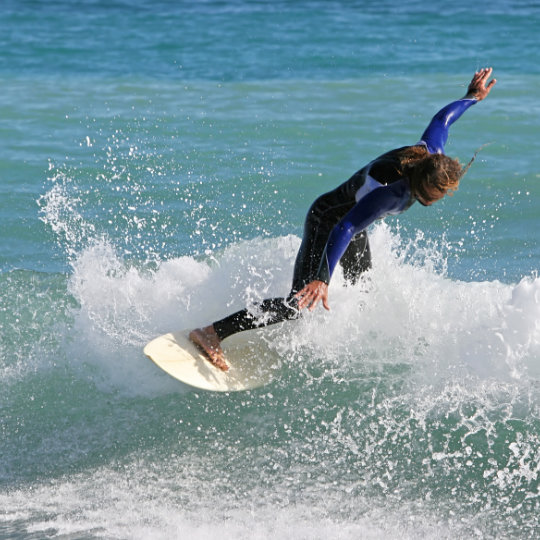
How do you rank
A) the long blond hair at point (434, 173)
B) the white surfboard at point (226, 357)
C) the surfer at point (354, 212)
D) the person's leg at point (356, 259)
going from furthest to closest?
the person's leg at point (356, 259) → the white surfboard at point (226, 357) → the surfer at point (354, 212) → the long blond hair at point (434, 173)

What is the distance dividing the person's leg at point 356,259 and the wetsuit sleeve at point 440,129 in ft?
2.19

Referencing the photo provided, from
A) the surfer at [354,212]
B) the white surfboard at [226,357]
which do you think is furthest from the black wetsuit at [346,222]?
the white surfboard at [226,357]

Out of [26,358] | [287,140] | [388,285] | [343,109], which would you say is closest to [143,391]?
[26,358]

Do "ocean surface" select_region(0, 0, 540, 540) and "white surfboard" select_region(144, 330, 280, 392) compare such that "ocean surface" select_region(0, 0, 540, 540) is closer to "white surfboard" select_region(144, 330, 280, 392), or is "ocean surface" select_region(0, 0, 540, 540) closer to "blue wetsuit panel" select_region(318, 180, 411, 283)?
"white surfboard" select_region(144, 330, 280, 392)

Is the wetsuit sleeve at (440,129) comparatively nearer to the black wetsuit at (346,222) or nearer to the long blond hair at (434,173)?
the black wetsuit at (346,222)

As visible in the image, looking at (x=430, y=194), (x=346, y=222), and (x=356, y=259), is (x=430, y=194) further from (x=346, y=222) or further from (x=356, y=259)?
(x=356, y=259)

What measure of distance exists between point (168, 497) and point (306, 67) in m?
10.5

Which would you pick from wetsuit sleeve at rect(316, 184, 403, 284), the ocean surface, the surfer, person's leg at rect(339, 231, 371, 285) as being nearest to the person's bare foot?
the surfer

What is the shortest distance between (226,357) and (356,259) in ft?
3.36

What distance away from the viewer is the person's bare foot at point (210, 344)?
5.24 metres

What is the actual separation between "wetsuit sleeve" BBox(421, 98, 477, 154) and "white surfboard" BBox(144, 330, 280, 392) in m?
1.65

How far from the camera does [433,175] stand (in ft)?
14.2

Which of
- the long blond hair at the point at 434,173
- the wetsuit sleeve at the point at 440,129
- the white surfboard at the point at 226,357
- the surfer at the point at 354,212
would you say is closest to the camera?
the long blond hair at the point at 434,173

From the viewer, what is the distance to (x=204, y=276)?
20.4 ft
